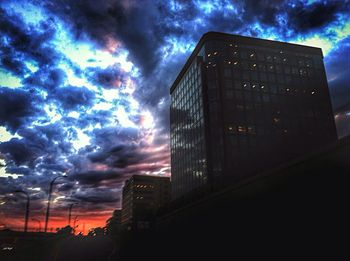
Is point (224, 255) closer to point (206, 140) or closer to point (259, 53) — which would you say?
point (206, 140)

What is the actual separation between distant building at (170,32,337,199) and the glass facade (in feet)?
0.83

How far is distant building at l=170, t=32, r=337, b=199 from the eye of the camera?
242 feet

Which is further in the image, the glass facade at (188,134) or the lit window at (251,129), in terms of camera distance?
the glass facade at (188,134)

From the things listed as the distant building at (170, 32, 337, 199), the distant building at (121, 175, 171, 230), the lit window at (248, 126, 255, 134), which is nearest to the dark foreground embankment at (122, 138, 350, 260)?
the distant building at (170, 32, 337, 199)

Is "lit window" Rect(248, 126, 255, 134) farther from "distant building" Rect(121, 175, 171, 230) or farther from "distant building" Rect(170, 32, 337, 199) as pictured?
"distant building" Rect(121, 175, 171, 230)

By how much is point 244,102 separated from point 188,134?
61.4 feet

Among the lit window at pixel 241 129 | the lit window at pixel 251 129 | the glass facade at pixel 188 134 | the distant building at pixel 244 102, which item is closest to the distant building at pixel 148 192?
the glass facade at pixel 188 134

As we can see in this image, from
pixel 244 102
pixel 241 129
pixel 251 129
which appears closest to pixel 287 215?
pixel 241 129

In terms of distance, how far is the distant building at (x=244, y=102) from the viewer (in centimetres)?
7362

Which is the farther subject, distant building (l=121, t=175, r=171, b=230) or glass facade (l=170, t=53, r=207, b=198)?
distant building (l=121, t=175, r=171, b=230)

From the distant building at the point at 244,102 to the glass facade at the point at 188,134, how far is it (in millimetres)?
253

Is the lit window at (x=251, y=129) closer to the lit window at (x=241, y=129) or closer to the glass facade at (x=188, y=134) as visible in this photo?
the lit window at (x=241, y=129)

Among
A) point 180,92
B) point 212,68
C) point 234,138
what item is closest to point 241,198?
point 234,138

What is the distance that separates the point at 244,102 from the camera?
77.0 m
